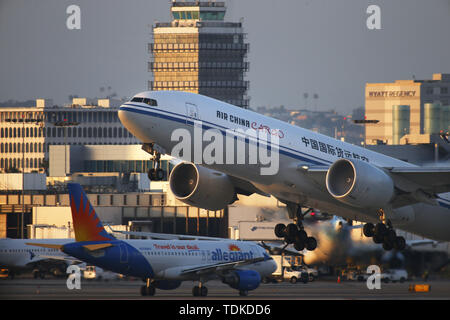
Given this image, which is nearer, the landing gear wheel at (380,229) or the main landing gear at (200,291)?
the landing gear wheel at (380,229)

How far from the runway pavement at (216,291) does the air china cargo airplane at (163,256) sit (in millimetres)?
1250

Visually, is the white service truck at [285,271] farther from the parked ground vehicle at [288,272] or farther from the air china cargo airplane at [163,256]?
the air china cargo airplane at [163,256]

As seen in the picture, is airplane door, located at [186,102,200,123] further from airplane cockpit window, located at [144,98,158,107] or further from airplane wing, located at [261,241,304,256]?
airplane wing, located at [261,241,304,256]

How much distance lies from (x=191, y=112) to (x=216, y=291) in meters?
34.1

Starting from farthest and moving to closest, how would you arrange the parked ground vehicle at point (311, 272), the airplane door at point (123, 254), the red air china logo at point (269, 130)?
the parked ground vehicle at point (311, 272) < the airplane door at point (123, 254) < the red air china logo at point (269, 130)

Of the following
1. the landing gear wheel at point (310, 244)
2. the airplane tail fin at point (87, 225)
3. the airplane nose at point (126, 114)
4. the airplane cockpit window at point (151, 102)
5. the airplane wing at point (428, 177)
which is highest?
the airplane cockpit window at point (151, 102)

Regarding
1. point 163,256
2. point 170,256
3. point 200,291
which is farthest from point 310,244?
point 170,256

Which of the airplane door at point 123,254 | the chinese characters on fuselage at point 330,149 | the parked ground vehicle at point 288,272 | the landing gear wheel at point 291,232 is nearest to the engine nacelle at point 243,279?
the airplane door at point 123,254

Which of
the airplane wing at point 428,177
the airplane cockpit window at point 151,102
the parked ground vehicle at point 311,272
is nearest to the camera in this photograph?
the airplane cockpit window at point 151,102

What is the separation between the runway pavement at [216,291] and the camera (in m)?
69.4

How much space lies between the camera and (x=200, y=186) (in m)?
51.0

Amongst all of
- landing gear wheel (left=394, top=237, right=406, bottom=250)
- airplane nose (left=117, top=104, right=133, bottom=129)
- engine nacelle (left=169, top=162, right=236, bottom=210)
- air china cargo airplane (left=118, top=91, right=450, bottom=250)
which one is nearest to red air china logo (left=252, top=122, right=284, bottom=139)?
air china cargo airplane (left=118, top=91, right=450, bottom=250)
